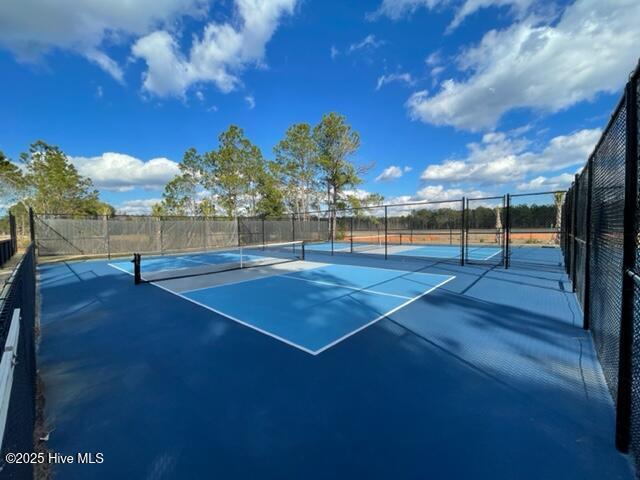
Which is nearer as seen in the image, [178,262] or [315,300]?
[315,300]

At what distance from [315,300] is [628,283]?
4.54 m

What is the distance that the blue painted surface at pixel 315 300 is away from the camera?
14.2ft

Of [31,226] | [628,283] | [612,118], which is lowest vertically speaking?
[628,283]

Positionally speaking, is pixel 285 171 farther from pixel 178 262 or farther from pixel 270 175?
pixel 178 262

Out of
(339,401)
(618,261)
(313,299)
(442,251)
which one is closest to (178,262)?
(313,299)

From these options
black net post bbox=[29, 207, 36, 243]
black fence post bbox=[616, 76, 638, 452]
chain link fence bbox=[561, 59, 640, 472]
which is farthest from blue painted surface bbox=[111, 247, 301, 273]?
black fence post bbox=[616, 76, 638, 452]

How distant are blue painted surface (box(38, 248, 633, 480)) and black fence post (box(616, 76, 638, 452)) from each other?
9.0 inches

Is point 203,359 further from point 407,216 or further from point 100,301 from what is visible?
point 407,216

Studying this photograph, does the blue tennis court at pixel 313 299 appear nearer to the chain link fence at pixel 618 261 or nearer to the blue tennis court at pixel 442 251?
the chain link fence at pixel 618 261

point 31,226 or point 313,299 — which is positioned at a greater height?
point 31,226

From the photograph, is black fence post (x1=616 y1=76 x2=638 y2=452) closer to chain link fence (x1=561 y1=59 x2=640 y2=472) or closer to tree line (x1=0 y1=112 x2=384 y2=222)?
chain link fence (x1=561 y1=59 x2=640 y2=472)

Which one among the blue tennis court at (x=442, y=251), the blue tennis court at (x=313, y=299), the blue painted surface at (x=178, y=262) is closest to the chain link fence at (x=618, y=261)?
the blue tennis court at (x=313, y=299)

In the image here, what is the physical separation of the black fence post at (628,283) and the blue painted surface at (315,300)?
8.72 feet

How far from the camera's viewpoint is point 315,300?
5.87 m
